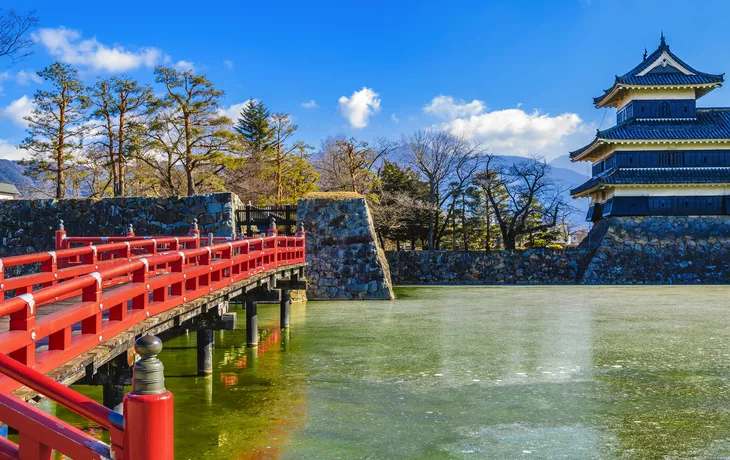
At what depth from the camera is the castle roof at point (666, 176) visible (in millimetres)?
30922

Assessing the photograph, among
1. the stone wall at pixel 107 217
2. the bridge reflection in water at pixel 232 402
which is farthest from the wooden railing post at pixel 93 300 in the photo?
the stone wall at pixel 107 217

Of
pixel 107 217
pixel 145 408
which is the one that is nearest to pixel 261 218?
pixel 107 217

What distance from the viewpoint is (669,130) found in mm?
A: 31672

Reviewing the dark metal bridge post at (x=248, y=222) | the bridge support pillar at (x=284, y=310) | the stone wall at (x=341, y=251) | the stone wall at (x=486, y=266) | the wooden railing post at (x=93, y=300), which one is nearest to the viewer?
the wooden railing post at (x=93, y=300)

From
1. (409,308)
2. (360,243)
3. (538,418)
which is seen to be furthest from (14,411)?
(360,243)

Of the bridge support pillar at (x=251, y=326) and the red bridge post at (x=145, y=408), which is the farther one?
the bridge support pillar at (x=251, y=326)

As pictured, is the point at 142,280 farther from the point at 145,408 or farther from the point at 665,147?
the point at 665,147

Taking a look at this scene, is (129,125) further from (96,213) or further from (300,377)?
(300,377)

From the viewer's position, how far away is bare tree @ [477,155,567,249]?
3716 cm

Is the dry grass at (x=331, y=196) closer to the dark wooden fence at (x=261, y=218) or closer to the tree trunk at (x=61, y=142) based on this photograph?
the dark wooden fence at (x=261, y=218)

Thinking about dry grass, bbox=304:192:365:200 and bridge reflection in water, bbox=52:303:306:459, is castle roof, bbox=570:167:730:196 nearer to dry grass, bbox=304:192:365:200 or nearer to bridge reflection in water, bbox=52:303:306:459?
dry grass, bbox=304:192:365:200

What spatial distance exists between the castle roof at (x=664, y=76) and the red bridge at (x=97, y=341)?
84.5 feet

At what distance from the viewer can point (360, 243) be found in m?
23.2

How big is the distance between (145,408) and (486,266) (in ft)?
99.0
